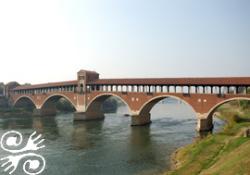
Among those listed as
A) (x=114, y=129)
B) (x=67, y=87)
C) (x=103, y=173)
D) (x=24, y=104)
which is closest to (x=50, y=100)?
(x=67, y=87)

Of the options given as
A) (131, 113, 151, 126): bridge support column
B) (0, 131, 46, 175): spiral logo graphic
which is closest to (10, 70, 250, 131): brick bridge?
(131, 113, 151, 126): bridge support column

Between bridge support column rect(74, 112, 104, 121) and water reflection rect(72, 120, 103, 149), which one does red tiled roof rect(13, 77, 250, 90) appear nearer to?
bridge support column rect(74, 112, 104, 121)

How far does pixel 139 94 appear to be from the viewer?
216ft

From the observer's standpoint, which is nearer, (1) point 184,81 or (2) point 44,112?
(1) point 184,81

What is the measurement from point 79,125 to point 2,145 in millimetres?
25052

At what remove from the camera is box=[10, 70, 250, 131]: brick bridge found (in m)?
54.1

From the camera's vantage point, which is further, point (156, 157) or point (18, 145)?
point (18, 145)

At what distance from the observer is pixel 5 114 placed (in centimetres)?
10350

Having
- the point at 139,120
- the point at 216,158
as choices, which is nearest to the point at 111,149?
the point at 216,158

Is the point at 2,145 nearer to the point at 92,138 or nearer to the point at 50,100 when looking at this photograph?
the point at 92,138

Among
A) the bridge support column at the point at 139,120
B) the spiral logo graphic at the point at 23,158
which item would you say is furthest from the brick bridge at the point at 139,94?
the spiral logo graphic at the point at 23,158

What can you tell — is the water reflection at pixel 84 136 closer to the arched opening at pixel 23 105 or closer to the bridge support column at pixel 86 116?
the bridge support column at pixel 86 116

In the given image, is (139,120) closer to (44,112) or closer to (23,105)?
(44,112)

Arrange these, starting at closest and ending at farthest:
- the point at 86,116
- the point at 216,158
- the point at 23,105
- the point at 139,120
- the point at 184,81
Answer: the point at 216,158
the point at 184,81
the point at 139,120
the point at 86,116
the point at 23,105
